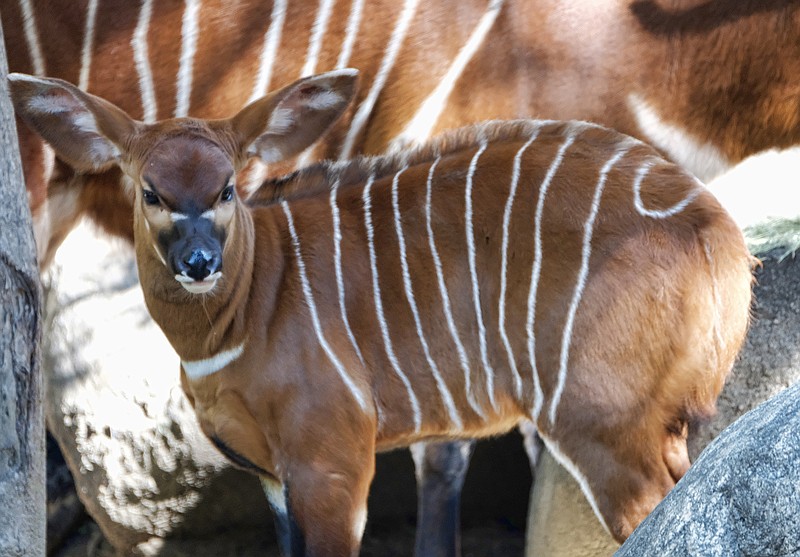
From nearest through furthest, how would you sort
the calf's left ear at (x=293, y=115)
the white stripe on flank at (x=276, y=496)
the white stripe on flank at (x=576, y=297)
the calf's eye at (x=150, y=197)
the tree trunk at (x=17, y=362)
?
1. the tree trunk at (x=17, y=362)
2. the calf's eye at (x=150, y=197)
3. the white stripe on flank at (x=576, y=297)
4. the calf's left ear at (x=293, y=115)
5. the white stripe on flank at (x=276, y=496)

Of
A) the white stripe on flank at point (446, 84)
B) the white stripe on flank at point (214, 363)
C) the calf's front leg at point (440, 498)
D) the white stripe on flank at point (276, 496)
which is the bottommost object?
the calf's front leg at point (440, 498)

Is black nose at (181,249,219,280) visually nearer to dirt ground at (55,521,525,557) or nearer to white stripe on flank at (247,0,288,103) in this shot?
white stripe on flank at (247,0,288,103)

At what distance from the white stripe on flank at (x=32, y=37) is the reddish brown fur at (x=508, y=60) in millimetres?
16

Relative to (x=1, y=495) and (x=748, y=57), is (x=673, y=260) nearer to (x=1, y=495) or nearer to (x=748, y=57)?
(x=748, y=57)

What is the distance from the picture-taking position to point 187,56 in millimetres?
3238

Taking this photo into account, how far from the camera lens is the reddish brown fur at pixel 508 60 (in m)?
3.04

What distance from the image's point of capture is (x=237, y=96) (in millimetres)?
3242

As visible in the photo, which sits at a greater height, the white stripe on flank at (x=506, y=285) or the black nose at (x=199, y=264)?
the black nose at (x=199, y=264)

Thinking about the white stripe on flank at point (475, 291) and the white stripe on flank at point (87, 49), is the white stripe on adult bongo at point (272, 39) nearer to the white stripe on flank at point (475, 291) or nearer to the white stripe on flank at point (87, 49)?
the white stripe on flank at point (87, 49)

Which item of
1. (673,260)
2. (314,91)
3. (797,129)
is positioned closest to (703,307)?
(673,260)

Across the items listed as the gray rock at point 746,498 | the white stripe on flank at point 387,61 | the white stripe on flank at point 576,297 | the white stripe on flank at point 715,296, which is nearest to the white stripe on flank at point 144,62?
the white stripe on flank at point 387,61

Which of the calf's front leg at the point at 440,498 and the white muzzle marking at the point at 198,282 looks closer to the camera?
the white muzzle marking at the point at 198,282

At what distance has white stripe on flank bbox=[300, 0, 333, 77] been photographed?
10.5 ft

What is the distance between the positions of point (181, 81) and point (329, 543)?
1.38m
